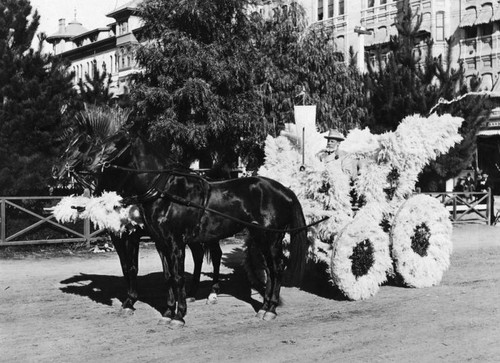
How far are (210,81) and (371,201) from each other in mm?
11157

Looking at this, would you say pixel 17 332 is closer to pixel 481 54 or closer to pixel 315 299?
pixel 315 299

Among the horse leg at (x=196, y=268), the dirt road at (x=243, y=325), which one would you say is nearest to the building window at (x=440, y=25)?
the dirt road at (x=243, y=325)

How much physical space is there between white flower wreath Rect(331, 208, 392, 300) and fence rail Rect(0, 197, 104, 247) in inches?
289

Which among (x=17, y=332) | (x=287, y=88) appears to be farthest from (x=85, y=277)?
(x=287, y=88)

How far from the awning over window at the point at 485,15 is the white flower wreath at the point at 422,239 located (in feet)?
111

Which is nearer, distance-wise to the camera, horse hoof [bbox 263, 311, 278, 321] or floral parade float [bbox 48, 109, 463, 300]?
horse hoof [bbox 263, 311, 278, 321]

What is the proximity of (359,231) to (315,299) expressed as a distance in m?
1.14

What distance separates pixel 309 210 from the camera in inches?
343

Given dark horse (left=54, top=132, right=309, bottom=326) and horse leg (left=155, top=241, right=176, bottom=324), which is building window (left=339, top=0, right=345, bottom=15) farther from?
horse leg (left=155, top=241, right=176, bottom=324)

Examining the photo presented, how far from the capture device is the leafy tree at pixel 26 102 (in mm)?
15523

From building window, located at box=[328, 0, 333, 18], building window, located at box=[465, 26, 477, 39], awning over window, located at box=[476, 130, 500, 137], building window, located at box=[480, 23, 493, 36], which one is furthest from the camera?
building window, located at box=[328, 0, 333, 18]

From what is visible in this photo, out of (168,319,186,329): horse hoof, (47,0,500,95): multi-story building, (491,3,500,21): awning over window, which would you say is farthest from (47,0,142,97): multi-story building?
(168,319,186,329): horse hoof

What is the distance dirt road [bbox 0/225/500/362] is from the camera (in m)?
6.02

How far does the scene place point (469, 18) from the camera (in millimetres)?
41469
